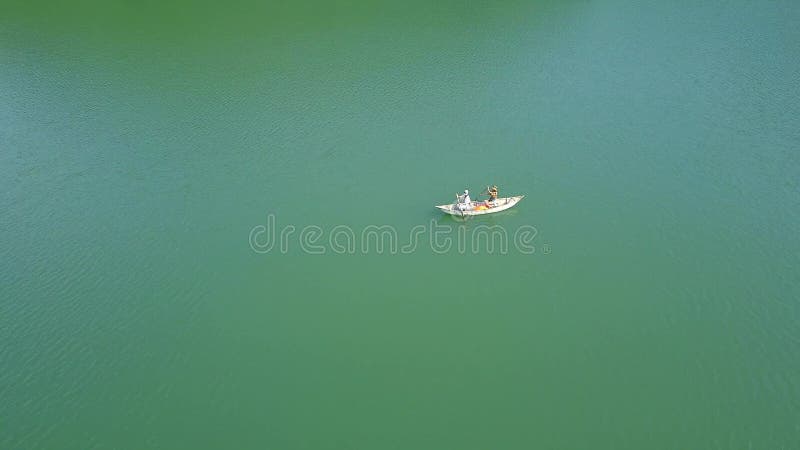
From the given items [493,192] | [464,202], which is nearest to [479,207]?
[464,202]

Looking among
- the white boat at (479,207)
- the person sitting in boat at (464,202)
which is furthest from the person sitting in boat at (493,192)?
the person sitting in boat at (464,202)

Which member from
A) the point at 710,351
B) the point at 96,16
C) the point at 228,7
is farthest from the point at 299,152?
the point at 96,16

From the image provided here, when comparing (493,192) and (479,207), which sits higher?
(493,192)

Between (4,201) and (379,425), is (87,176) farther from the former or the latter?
(379,425)

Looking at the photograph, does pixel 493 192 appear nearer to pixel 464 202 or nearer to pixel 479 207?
pixel 479 207

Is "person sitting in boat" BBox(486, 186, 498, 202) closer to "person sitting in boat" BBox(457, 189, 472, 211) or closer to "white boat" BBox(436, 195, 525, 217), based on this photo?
"white boat" BBox(436, 195, 525, 217)
